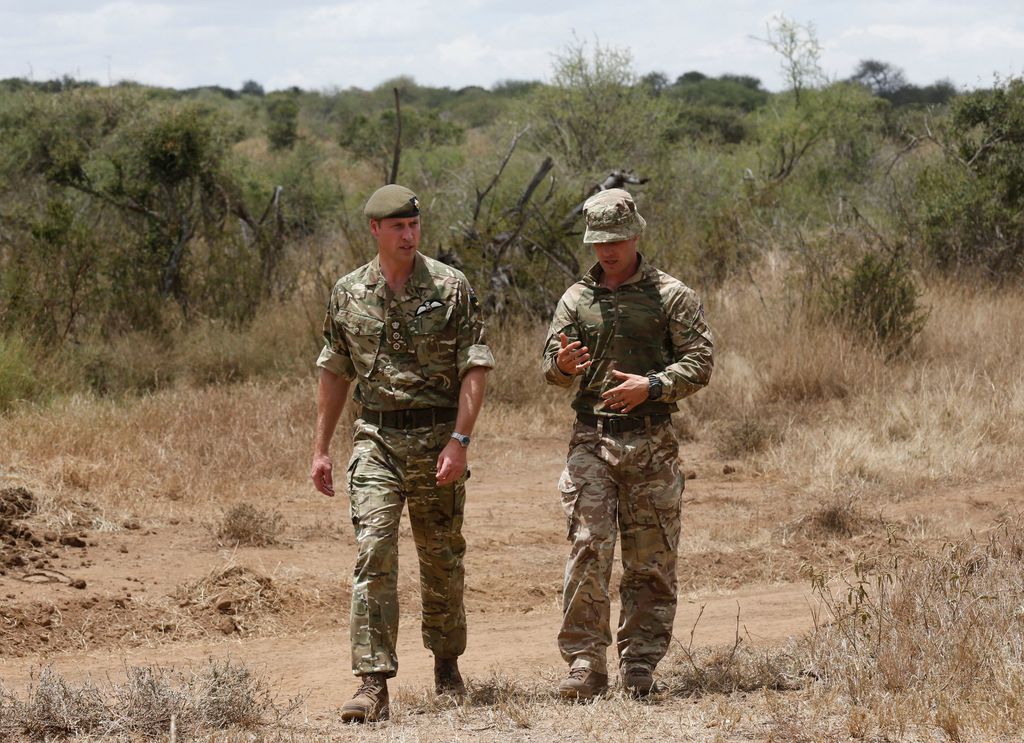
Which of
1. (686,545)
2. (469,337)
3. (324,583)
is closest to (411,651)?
(324,583)

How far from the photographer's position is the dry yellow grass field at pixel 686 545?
4707mm

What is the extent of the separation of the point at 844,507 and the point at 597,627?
3.84 m

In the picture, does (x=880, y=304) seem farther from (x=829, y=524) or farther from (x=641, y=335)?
(x=641, y=335)

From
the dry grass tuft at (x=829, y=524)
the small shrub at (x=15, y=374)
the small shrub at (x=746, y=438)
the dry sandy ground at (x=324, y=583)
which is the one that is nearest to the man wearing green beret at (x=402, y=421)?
the dry sandy ground at (x=324, y=583)

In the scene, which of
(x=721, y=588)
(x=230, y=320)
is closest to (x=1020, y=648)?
(x=721, y=588)

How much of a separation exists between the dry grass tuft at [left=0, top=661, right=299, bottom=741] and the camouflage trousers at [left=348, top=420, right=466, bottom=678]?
45 cm

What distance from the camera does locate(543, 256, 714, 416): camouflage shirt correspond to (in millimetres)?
4969

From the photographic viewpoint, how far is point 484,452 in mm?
10727

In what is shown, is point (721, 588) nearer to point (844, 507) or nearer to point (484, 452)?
point (844, 507)

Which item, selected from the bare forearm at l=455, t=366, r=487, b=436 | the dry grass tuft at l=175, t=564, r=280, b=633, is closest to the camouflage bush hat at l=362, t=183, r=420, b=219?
the bare forearm at l=455, t=366, r=487, b=436

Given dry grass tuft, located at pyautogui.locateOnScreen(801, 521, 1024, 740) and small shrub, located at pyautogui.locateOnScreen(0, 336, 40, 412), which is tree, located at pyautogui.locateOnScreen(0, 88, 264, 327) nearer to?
small shrub, located at pyautogui.locateOnScreen(0, 336, 40, 412)

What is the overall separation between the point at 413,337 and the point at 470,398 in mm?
328

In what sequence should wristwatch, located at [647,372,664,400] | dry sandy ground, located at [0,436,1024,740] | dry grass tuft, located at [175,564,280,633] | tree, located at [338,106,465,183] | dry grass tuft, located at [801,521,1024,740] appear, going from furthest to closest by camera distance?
tree, located at [338,106,465,183]
dry grass tuft, located at [175,564,280,633]
dry sandy ground, located at [0,436,1024,740]
wristwatch, located at [647,372,664,400]
dry grass tuft, located at [801,521,1024,740]

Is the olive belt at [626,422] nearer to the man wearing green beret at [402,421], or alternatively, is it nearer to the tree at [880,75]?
the man wearing green beret at [402,421]
